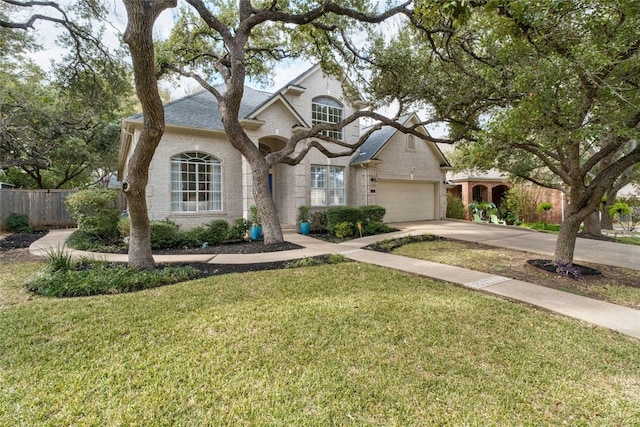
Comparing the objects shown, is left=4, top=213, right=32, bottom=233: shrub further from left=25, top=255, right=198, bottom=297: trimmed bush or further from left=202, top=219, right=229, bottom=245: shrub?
left=25, top=255, right=198, bottom=297: trimmed bush

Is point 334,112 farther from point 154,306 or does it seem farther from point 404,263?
point 154,306

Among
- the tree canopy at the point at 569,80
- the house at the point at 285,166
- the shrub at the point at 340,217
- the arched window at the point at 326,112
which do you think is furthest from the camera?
the arched window at the point at 326,112

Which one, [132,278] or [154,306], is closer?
[154,306]

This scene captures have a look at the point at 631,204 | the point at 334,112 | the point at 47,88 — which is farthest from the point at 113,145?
the point at 631,204

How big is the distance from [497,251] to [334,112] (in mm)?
10326

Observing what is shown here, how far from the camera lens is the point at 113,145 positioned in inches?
778

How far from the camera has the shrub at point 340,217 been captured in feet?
39.6

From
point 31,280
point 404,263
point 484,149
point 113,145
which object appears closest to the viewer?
point 31,280

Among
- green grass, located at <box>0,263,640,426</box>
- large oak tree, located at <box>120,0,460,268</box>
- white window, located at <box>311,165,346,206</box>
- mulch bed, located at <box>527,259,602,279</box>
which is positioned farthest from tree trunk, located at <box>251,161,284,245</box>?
mulch bed, located at <box>527,259,602,279</box>

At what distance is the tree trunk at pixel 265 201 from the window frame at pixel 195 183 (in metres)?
4.03

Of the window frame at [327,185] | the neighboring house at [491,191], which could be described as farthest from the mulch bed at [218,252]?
the neighboring house at [491,191]

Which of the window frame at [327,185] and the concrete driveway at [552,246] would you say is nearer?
the concrete driveway at [552,246]

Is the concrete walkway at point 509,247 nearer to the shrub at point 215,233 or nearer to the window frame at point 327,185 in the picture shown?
the shrub at point 215,233

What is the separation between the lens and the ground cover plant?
539 cm
